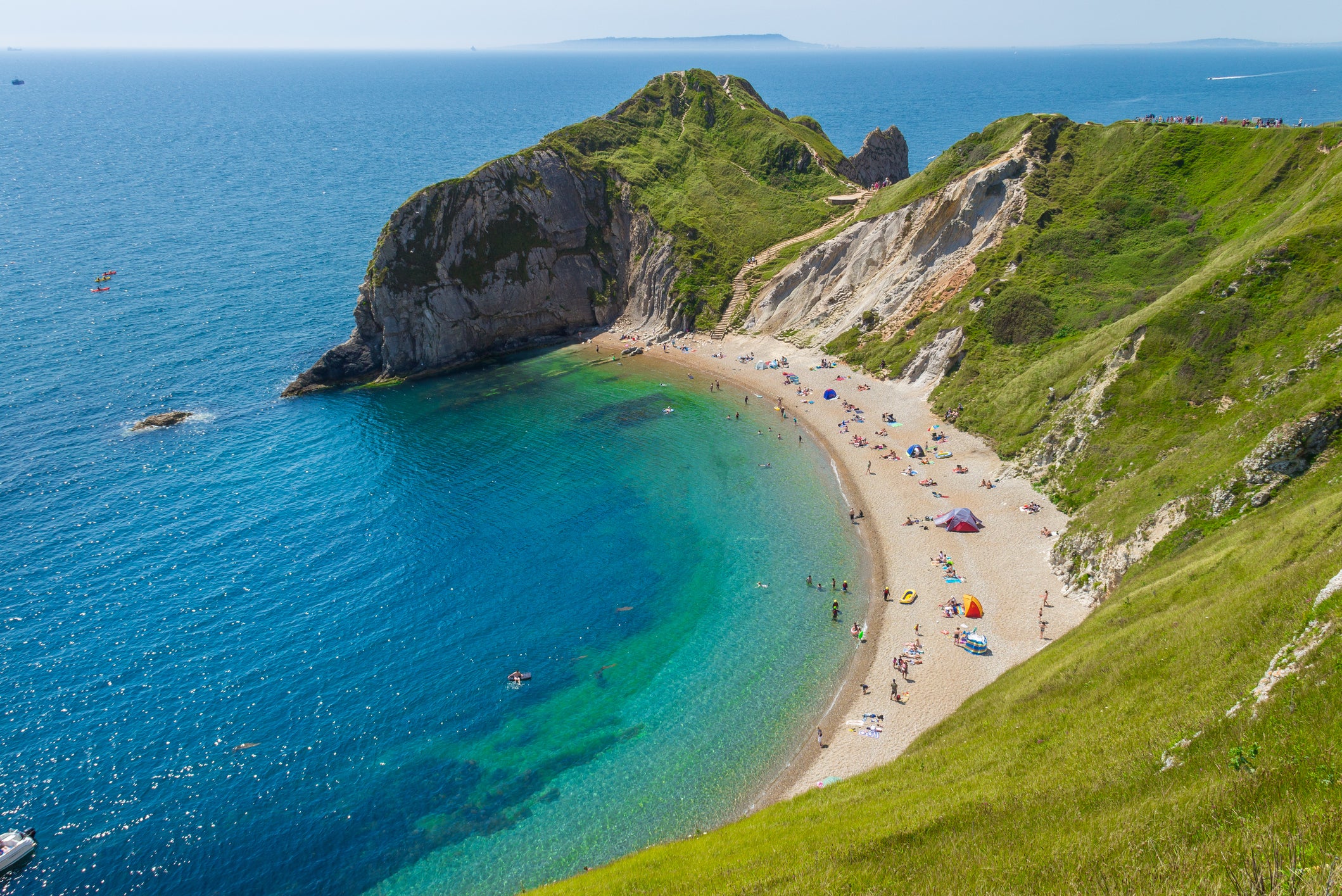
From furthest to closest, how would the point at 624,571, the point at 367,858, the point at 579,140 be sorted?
the point at 579,140 < the point at 624,571 < the point at 367,858

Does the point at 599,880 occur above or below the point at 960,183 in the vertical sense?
below

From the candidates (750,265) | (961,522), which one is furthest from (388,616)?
(750,265)

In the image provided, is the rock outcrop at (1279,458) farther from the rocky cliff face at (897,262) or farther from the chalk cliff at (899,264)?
the rocky cliff face at (897,262)

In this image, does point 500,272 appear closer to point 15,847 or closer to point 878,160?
point 15,847

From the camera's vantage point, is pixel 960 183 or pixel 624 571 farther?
pixel 960 183

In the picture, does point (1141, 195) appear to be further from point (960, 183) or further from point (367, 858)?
point (367, 858)

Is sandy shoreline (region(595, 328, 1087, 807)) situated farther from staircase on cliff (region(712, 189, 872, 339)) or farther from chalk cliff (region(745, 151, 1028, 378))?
staircase on cliff (region(712, 189, 872, 339))

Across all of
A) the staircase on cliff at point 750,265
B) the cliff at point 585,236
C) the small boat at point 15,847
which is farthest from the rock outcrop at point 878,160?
the small boat at point 15,847

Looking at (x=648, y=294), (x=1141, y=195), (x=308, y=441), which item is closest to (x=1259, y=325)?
(x=1141, y=195)
